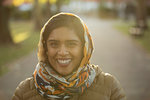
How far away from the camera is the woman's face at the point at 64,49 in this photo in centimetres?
213

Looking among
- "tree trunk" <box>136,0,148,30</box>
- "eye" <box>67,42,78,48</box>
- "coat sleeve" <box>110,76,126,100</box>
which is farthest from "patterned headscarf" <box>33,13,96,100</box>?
"tree trunk" <box>136,0,148,30</box>

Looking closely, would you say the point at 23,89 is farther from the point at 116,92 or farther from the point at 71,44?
the point at 116,92

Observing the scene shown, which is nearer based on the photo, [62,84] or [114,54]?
[62,84]

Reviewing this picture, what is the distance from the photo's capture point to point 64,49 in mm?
2133

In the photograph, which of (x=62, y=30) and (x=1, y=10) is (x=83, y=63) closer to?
(x=62, y=30)

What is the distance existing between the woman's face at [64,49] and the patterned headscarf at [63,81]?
2.1 inches

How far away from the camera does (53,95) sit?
2.25m

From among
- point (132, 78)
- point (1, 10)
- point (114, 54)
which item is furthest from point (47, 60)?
point (1, 10)

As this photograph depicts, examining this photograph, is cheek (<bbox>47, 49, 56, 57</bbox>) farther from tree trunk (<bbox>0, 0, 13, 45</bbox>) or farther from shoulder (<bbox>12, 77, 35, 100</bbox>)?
tree trunk (<bbox>0, 0, 13, 45</bbox>)

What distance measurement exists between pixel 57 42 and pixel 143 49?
9.32 m

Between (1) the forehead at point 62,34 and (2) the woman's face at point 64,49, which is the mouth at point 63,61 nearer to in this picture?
(2) the woman's face at point 64,49

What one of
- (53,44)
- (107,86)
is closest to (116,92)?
(107,86)

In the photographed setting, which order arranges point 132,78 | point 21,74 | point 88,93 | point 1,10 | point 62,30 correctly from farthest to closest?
point 1,10, point 21,74, point 132,78, point 88,93, point 62,30

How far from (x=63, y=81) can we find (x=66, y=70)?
0.10 meters
